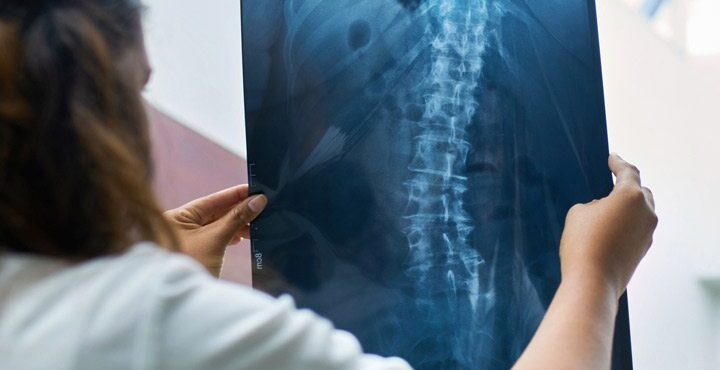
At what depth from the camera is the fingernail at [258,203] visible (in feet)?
3.41

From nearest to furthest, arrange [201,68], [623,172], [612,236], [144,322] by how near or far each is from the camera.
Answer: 1. [144,322]
2. [612,236]
3. [623,172]
4. [201,68]

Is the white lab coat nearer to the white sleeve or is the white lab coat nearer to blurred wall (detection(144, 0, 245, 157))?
the white sleeve

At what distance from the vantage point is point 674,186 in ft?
3.43

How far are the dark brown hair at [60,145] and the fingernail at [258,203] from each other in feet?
1.60

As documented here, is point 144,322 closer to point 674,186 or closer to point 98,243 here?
point 98,243

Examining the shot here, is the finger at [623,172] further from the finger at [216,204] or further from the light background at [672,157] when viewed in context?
the finger at [216,204]

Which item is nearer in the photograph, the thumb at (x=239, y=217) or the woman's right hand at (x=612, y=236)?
the woman's right hand at (x=612, y=236)

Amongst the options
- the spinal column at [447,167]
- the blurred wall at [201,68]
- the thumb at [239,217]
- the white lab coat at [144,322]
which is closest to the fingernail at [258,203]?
the thumb at [239,217]

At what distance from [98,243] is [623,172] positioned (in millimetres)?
555

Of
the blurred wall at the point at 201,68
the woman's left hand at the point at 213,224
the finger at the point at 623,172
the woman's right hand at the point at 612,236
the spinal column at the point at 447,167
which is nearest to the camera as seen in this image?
the woman's right hand at the point at 612,236

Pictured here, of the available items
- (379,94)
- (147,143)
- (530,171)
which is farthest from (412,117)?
(147,143)

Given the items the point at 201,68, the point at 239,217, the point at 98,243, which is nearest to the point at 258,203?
the point at 239,217

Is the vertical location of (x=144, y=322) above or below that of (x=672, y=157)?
above

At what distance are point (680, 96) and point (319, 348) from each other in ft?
2.35
